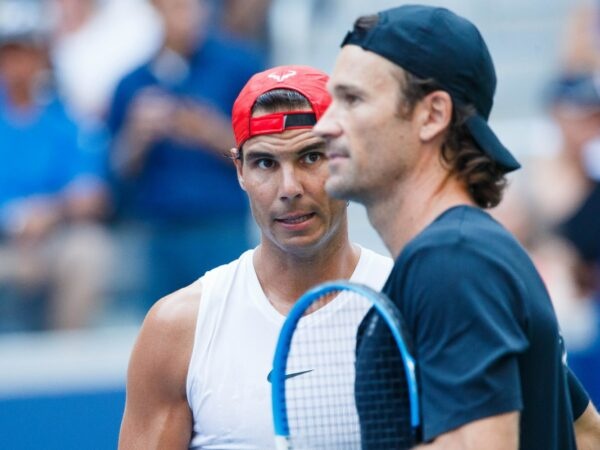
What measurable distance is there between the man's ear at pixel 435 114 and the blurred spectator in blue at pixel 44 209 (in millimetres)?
4278

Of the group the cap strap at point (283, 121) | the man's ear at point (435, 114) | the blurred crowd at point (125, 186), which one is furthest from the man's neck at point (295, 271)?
the blurred crowd at point (125, 186)

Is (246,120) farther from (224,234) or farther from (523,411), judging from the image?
(224,234)

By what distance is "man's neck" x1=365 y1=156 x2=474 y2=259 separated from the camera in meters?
2.96

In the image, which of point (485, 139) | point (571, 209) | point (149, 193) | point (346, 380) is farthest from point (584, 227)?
point (485, 139)

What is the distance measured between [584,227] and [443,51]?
172 inches

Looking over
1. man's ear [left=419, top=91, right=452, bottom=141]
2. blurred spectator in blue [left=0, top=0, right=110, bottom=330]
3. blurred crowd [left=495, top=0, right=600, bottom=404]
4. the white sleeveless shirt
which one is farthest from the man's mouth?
blurred crowd [left=495, top=0, right=600, bottom=404]

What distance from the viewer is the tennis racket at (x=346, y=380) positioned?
2.88 meters

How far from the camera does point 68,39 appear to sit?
833 centimetres

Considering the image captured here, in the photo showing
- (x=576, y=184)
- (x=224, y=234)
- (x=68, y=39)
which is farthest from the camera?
(x=68, y=39)

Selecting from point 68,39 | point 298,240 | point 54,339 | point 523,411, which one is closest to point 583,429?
point 523,411

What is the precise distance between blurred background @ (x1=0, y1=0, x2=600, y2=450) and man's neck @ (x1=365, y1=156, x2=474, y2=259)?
388 centimetres

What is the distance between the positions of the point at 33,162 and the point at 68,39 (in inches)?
54.7

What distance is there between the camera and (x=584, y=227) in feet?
23.4

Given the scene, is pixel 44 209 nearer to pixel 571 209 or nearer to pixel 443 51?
pixel 571 209
